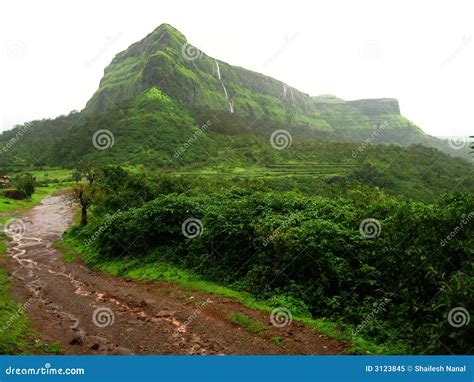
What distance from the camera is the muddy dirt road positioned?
12.6 metres

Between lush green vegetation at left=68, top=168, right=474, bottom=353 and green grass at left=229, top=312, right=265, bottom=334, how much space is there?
4.96ft

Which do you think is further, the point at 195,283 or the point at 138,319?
the point at 195,283

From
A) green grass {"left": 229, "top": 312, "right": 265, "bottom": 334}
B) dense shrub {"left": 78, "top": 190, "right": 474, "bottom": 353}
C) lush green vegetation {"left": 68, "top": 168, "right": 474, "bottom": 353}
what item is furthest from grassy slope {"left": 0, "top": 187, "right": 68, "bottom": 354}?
dense shrub {"left": 78, "top": 190, "right": 474, "bottom": 353}

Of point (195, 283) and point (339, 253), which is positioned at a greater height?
point (339, 253)

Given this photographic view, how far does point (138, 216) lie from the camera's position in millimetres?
24812

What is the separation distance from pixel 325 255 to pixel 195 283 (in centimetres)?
659

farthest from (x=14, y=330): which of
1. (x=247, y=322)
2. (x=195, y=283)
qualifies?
(x=247, y=322)

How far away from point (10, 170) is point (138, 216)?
87958 mm

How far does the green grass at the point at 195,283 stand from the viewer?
11.8 metres

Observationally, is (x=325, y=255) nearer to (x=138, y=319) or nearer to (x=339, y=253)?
(x=339, y=253)

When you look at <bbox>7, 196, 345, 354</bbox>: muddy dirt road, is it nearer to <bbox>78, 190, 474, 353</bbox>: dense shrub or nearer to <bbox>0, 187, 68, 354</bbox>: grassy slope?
<bbox>0, 187, 68, 354</bbox>: grassy slope

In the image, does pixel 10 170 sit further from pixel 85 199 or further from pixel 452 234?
pixel 452 234

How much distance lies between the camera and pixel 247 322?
46.3ft

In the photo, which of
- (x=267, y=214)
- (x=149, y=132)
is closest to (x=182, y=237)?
(x=267, y=214)
